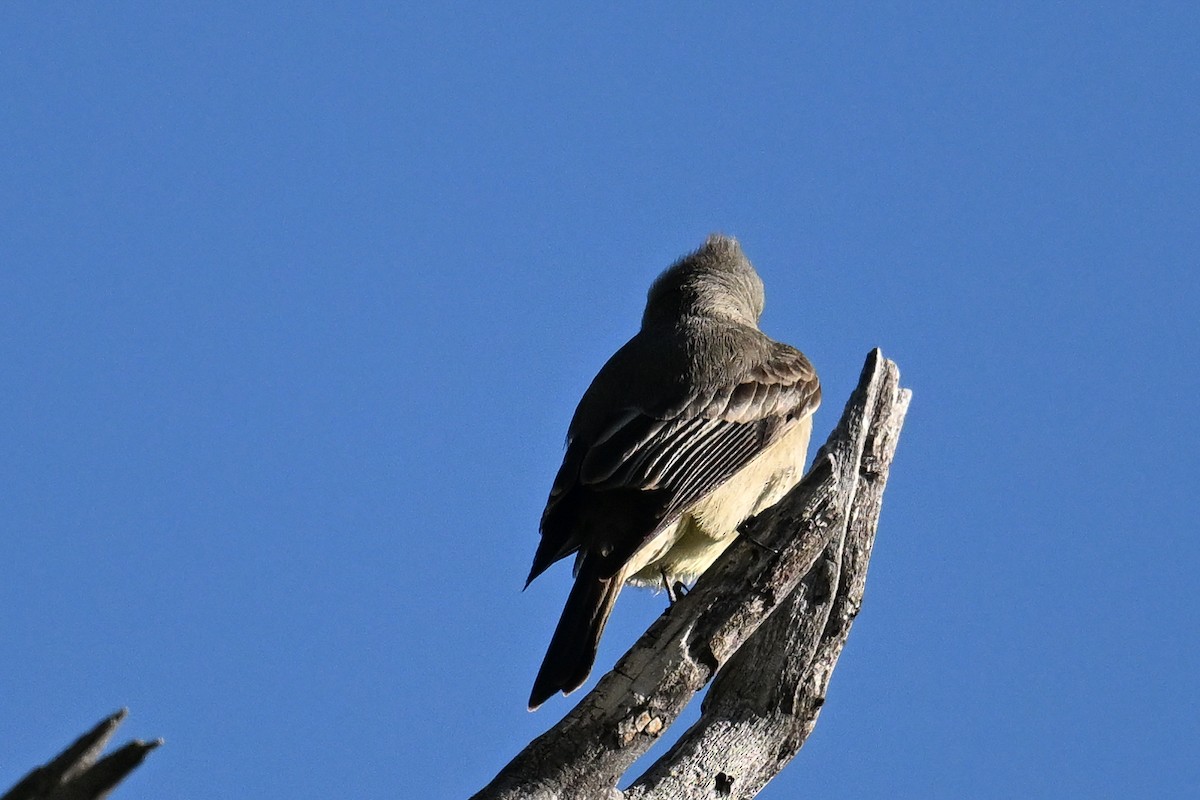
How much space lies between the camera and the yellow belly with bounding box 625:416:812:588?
9.02 m

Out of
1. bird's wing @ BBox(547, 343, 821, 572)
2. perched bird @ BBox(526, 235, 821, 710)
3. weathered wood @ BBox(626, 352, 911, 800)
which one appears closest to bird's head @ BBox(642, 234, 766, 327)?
perched bird @ BBox(526, 235, 821, 710)

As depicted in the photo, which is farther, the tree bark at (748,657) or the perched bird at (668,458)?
the perched bird at (668,458)

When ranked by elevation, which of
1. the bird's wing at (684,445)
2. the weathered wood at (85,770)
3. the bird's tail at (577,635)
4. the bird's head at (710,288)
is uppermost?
the bird's head at (710,288)

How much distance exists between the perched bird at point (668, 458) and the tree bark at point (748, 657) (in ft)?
2.06

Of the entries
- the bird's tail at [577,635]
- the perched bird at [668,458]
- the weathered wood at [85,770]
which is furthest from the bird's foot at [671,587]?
the weathered wood at [85,770]

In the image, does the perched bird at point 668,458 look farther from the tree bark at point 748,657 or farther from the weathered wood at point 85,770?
the weathered wood at point 85,770

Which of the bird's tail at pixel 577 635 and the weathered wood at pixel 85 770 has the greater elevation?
the bird's tail at pixel 577 635

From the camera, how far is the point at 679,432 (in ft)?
30.0

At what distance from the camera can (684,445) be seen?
9016mm

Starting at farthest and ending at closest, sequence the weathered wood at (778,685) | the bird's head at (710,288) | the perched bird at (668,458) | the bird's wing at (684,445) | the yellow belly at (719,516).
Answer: the bird's head at (710,288) < the yellow belly at (719,516) < the bird's wing at (684,445) < the perched bird at (668,458) < the weathered wood at (778,685)

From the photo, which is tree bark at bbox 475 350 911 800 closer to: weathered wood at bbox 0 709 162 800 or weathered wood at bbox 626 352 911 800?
weathered wood at bbox 626 352 911 800

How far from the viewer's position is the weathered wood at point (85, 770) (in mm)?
3963

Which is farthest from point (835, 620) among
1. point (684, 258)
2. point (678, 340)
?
point (684, 258)

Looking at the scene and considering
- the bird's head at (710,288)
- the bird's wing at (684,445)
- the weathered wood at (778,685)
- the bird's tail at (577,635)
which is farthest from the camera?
the bird's head at (710,288)
